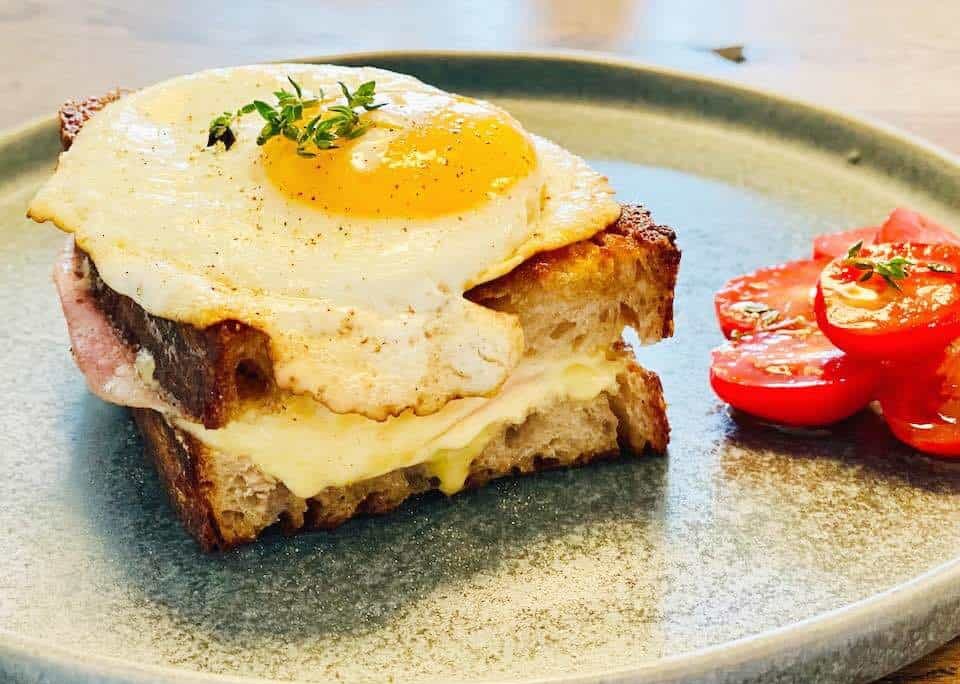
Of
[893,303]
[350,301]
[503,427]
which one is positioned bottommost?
[503,427]

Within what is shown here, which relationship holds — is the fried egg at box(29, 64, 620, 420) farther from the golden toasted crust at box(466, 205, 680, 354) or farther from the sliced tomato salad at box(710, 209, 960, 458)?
the sliced tomato salad at box(710, 209, 960, 458)

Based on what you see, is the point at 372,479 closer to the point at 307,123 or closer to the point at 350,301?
the point at 350,301

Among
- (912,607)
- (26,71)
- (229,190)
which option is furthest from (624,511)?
(26,71)

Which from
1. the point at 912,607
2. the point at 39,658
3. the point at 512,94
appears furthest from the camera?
the point at 512,94

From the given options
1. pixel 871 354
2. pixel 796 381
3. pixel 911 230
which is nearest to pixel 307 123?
pixel 796 381

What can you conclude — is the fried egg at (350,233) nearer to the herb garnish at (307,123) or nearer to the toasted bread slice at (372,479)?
the herb garnish at (307,123)

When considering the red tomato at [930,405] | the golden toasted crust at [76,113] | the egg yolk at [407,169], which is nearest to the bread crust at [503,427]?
the egg yolk at [407,169]

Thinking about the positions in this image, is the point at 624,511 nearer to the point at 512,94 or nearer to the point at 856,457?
the point at 856,457

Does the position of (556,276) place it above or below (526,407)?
above
